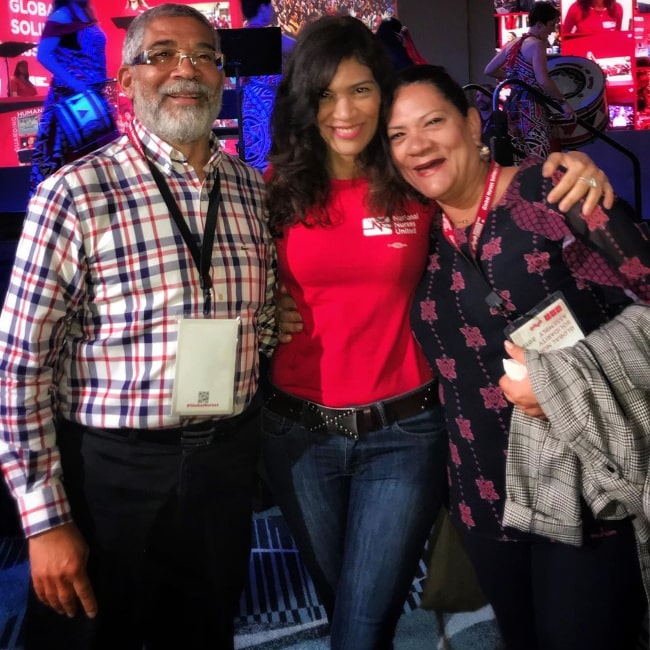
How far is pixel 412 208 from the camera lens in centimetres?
173

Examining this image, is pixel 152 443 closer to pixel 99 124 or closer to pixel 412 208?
pixel 412 208

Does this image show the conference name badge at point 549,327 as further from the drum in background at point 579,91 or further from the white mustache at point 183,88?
the drum in background at point 579,91

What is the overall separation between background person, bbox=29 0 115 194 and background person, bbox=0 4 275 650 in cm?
303

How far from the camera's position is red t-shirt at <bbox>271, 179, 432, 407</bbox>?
166cm

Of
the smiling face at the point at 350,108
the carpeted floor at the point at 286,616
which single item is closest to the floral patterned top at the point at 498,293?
the smiling face at the point at 350,108

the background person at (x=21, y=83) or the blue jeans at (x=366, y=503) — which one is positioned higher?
the background person at (x=21, y=83)

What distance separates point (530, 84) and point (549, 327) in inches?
220

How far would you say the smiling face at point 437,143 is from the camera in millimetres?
1531

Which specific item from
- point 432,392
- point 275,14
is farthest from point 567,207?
point 275,14

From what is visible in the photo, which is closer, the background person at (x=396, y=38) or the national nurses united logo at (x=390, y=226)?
the national nurses united logo at (x=390, y=226)

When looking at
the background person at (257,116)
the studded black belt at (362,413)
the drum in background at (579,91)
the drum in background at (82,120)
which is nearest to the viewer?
the studded black belt at (362,413)

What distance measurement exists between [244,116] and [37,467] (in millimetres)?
4376

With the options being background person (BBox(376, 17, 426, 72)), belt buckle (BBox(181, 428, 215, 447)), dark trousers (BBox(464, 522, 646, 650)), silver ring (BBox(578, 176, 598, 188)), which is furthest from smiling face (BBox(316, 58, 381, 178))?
background person (BBox(376, 17, 426, 72))

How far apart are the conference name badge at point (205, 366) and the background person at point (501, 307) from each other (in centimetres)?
49
